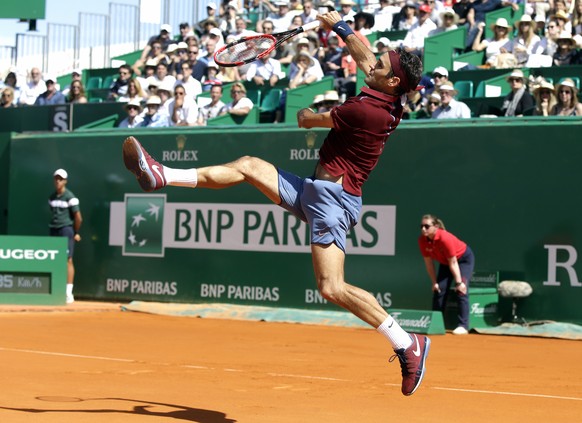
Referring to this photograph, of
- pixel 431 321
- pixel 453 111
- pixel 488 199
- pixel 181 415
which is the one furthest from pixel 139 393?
pixel 453 111

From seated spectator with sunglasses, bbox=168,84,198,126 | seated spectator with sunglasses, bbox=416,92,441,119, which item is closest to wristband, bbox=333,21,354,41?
seated spectator with sunglasses, bbox=416,92,441,119

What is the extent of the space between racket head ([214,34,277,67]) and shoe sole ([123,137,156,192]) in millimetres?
1455

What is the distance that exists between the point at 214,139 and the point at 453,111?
3611 millimetres

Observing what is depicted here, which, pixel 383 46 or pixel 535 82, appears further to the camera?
pixel 383 46

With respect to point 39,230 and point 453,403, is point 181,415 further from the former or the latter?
point 39,230

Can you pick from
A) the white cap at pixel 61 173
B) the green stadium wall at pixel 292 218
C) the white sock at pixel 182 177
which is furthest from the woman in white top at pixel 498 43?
the white sock at pixel 182 177

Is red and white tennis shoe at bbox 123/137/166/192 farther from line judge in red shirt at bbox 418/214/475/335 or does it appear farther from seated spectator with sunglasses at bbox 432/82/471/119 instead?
seated spectator with sunglasses at bbox 432/82/471/119

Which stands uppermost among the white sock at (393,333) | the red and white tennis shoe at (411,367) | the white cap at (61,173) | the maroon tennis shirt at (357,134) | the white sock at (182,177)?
the maroon tennis shirt at (357,134)

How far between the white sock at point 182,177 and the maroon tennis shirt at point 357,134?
0.79 meters

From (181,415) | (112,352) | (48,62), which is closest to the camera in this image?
(181,415)

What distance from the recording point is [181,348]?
10695 millimetres

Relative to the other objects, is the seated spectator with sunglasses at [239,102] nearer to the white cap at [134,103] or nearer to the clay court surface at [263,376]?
the white cap at [134,103]

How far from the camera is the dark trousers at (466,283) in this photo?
12883 millimetres

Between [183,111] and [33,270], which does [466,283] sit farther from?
[33,270]
